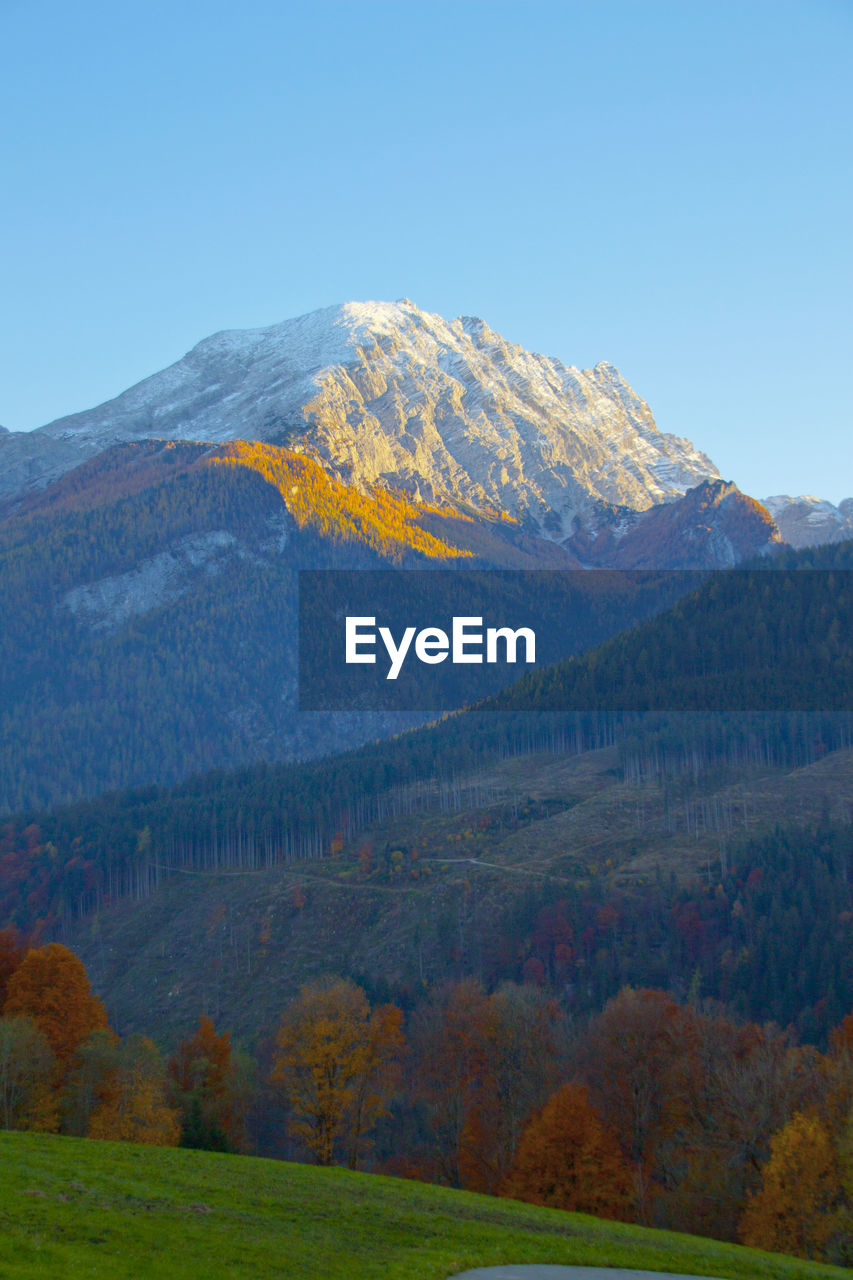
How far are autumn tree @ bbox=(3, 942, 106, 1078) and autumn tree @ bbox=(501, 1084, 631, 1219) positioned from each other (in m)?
30.6

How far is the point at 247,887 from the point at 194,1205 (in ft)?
522

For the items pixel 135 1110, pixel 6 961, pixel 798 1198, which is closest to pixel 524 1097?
pixel 798 1198

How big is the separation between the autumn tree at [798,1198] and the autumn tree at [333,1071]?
26.9 meters

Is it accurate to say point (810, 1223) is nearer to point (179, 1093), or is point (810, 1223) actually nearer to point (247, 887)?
point (179, 1093)

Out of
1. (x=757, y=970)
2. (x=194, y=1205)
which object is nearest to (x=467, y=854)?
(x=757, y=970)

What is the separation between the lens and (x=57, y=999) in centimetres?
7550

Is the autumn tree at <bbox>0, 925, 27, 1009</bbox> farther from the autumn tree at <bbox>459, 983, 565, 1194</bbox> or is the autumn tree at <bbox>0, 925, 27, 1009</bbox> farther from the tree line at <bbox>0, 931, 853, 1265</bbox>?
the autumn tree at <bbox>459, 983, 565, 1194</bbox>

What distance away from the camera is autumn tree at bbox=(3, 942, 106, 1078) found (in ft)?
239

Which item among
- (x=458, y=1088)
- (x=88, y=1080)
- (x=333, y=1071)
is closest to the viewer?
(x=88, y=1080)

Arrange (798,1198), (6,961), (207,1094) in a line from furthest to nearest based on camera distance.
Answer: (6,961) < (207,1094) < (798,1198)

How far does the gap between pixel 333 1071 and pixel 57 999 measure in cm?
2027

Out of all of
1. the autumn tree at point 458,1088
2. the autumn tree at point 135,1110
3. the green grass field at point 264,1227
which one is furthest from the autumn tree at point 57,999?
the autumn tree at point 458,1088

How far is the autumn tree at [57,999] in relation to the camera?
72.8m

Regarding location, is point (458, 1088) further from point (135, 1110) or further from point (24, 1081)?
point (24, 1081)
